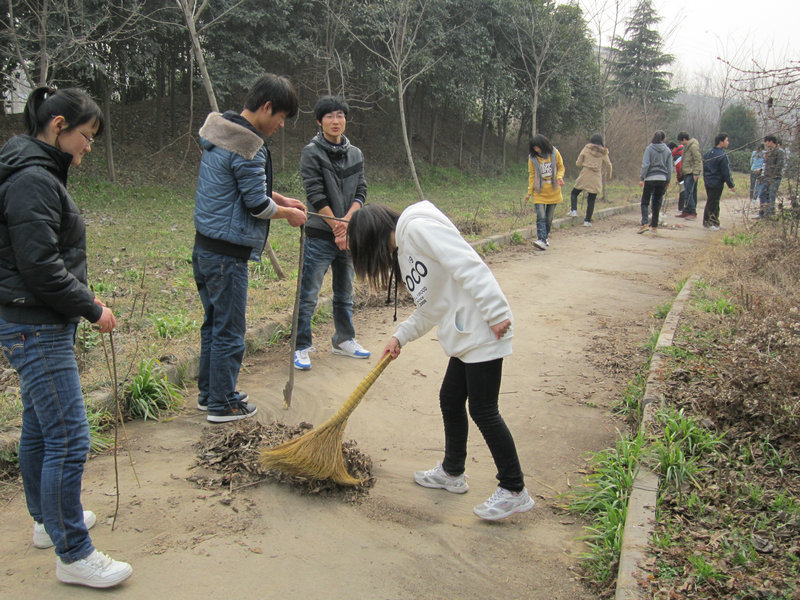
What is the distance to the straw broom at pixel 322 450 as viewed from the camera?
3145mm

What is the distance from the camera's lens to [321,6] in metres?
16.1

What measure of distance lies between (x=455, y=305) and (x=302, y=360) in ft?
7.41

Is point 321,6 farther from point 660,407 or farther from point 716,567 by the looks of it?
point 716,567

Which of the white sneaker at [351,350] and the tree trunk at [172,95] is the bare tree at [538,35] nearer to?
the tree trunk at [172,95]

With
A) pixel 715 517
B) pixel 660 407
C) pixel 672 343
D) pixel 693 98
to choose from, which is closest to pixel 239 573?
pixel 715 517

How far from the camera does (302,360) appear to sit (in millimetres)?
4938

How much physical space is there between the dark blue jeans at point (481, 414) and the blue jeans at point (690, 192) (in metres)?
12.6

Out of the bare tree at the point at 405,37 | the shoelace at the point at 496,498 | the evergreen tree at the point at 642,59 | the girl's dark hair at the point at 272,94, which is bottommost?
the shoelace at the point at 496,498

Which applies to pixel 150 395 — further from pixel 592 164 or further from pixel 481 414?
pixel 592 164

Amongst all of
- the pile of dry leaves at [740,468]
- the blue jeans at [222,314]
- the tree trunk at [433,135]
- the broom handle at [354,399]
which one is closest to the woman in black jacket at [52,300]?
the broom handle at [354,399]

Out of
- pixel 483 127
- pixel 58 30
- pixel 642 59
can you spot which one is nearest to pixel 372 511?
pixel 58 30

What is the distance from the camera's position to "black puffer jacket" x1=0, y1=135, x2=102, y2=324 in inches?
87.7

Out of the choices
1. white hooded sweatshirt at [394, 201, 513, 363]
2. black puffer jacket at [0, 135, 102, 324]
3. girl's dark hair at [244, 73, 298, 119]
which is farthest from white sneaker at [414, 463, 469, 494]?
girl's dark hair at [244, 73, 298, 119]

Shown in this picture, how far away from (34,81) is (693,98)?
36772 mm
